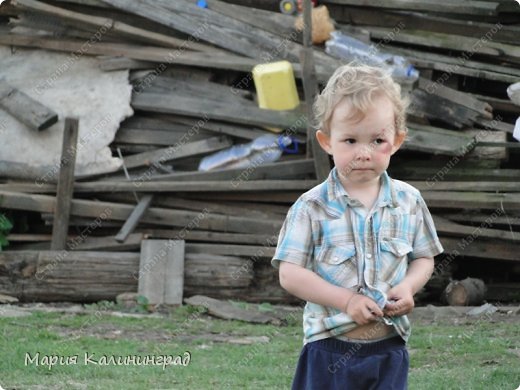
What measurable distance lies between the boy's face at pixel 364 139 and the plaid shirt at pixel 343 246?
116mm

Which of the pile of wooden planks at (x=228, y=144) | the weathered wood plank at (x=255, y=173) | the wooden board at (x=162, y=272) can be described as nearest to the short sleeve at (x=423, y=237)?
the pile of wooden planks at (x=228, y=144)

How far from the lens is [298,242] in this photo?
369 centimetres

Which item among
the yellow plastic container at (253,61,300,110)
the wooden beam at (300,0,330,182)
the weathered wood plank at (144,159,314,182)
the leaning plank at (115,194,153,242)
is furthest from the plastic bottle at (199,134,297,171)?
the leaning plank at (115,194,153,242)

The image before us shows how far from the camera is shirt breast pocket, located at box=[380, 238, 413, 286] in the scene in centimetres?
370

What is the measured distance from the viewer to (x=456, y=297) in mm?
11102

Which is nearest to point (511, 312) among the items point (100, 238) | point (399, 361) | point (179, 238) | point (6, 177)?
point (179, 238)

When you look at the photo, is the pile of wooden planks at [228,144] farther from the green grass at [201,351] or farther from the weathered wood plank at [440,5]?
the green grass at [201,351]

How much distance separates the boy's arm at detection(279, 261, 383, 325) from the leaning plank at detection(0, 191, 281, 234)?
7.85 m

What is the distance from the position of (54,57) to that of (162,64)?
4.30ft

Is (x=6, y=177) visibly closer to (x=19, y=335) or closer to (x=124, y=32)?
(x=124, y=32)

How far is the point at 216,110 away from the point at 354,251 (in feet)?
26.4

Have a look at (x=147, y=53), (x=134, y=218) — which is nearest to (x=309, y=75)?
(x=147, y=53)

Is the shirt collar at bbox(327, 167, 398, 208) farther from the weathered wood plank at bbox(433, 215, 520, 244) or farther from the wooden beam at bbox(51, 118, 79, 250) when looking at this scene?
the wooden beam at bbox(51, 118, 79, 250)

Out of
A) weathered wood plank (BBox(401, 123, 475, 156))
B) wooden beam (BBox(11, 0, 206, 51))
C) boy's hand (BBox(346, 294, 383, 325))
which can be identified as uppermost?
wooden beam (BBox(11, 0, 206, 51))
